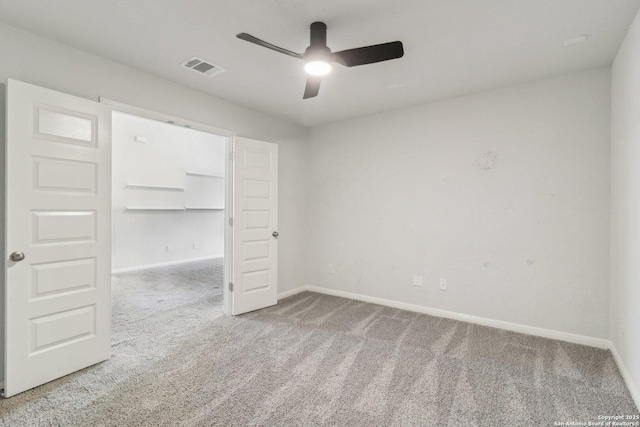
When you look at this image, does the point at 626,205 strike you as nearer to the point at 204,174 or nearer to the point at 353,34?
the point at 353,34

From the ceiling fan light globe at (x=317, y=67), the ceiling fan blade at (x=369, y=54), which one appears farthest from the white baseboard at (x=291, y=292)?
Result: the ceiling fan blade at (x=369, y=54)

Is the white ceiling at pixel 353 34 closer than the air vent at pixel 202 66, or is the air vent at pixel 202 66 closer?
the white ceiling at pixel 353 34

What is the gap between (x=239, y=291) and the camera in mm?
3631

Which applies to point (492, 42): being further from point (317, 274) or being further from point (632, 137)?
point (317, 274)

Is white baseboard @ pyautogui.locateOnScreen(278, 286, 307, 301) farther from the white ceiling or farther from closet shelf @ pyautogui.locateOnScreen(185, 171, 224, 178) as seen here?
closet shelf @ pyautogui.locateOnScreen(185, 171, 224, 178)

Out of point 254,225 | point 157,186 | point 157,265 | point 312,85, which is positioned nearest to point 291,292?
point 254,225

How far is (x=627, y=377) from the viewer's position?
2.17 meters

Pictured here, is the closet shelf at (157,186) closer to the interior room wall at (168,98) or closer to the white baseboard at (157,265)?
the white baseboard at (157,265)

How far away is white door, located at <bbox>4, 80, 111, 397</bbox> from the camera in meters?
2.05

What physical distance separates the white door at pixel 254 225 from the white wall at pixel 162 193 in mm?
3014

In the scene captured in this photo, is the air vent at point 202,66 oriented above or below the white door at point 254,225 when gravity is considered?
above

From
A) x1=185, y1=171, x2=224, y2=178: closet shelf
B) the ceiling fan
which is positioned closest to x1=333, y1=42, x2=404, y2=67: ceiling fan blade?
the ceiling fan

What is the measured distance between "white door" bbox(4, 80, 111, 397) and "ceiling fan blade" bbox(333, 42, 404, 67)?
197 centimetres

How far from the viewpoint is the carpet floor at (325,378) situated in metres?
1.87
